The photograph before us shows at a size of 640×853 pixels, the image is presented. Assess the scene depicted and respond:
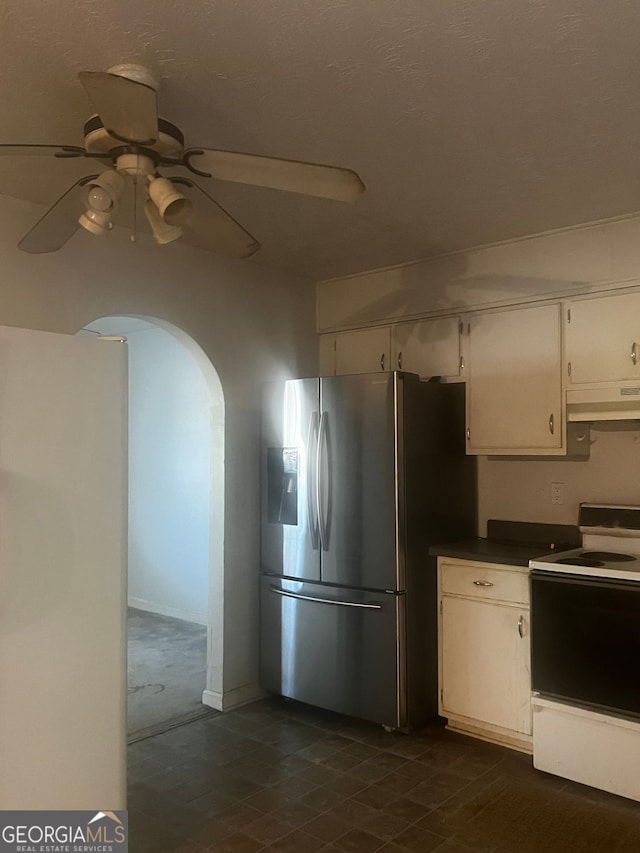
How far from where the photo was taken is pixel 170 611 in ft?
18.6

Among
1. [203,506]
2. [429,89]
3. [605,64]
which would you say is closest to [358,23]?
[429,89]

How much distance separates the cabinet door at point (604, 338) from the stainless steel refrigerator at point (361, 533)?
67cm

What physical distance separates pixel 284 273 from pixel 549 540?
2.12 m

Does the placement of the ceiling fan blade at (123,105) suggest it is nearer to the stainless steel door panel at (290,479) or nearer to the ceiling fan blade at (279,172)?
the ceiling fan blade at (279,172)

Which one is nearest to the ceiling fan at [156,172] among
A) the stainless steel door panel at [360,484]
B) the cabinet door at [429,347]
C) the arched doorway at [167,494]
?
the stainless steel door panel at [360,484]

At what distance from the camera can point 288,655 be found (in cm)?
356

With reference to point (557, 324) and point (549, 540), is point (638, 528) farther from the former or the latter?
point (557, 324)

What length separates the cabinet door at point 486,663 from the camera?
306 centimetres

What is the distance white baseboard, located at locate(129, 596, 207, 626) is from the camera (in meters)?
5.41

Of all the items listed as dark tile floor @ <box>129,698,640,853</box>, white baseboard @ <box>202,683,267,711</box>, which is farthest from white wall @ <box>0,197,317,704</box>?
dark tile floor @ <box>129,698,640,853</box>

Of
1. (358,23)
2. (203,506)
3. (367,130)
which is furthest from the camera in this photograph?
(203,506)

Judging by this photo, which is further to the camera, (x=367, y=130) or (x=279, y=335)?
(x=279, y=335)

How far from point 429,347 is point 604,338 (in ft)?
3.15

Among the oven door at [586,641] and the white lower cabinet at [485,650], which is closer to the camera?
the oven door at [586,641]
